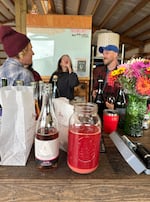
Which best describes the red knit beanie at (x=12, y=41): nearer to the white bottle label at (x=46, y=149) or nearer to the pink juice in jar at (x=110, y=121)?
the pink juice in jar at (x=110, y=121)

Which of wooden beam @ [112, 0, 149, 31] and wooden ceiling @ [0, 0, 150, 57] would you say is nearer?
wooden beam @ [112, 0, 149, 31]

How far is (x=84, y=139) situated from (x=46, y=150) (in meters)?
0.12

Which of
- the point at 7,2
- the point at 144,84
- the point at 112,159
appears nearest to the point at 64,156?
the point at 112,159

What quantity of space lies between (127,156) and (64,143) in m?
0.21

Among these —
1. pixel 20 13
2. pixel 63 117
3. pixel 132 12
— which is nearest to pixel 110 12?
pixel 132 12

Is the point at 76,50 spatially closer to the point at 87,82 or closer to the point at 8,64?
the point at 87,82

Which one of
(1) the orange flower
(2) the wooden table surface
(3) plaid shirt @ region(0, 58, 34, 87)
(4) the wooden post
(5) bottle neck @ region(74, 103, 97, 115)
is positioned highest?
(4) the wooden post

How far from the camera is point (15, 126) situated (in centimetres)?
59

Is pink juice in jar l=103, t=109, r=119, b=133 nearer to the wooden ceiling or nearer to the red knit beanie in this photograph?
the red knit beanie

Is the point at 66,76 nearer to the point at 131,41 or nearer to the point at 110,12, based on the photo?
the point at 110,12

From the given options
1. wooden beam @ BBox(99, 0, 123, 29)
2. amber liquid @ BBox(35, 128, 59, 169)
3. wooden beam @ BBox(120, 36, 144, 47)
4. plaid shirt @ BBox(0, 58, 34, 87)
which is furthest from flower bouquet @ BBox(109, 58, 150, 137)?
wooden beam @ BBox(120, 36, 144, 47)

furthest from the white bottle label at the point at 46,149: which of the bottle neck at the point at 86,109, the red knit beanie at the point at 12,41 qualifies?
the red knit beanie at the point at 12,41

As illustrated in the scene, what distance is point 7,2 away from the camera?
4.64 meters

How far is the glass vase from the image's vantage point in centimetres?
86
